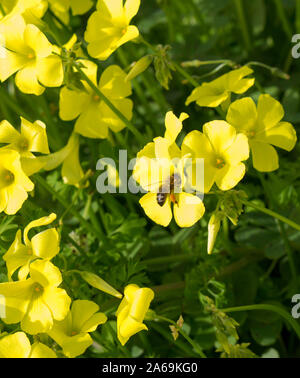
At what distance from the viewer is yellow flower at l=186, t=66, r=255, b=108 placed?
128 centimetres

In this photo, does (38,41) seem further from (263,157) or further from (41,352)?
(41,352)

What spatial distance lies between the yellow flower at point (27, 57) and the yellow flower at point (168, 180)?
292 millimetres

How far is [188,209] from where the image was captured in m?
1.15

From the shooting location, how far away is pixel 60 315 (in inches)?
45.2

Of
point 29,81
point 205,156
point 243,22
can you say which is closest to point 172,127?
point 205,156

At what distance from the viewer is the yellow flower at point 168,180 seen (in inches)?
44.9

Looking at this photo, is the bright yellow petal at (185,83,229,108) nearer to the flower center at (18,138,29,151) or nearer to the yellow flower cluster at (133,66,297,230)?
the yellow flower cluster at (133,66,297,230)

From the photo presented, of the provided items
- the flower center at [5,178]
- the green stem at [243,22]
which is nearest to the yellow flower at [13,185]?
the flower center at [5,178]

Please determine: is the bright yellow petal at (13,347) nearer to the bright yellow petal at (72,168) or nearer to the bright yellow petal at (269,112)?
the bright yellow petal at (72,168)

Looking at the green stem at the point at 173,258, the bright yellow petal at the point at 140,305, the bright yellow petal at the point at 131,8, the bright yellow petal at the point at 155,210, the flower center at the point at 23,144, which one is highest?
the bright yellow petal at the point at 131,8

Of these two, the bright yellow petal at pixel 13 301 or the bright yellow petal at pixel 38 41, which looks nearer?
the bright yellow petal at pixel 13 301

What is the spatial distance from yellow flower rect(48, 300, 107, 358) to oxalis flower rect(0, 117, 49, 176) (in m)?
0.30

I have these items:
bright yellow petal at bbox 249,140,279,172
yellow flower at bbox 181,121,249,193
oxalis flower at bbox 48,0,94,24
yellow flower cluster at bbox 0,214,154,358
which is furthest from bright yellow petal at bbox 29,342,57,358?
oxalis flower at bbox 48,0,94,24

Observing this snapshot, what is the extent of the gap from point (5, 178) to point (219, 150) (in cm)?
46
